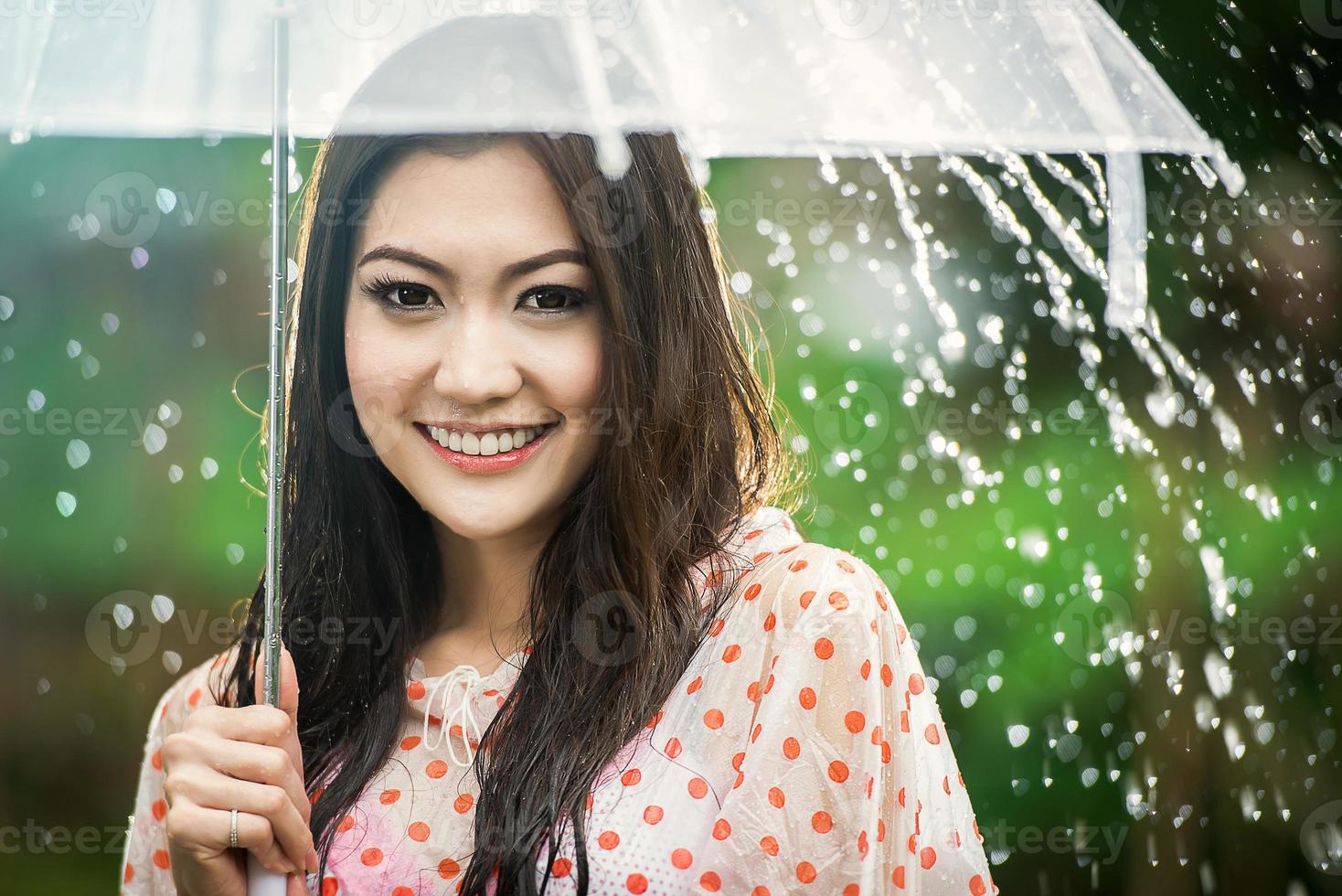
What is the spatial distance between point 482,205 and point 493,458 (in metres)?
0.35

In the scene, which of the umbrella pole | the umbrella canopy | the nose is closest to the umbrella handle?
the umbrella pole

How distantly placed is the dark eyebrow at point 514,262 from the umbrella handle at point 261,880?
31.2 inches

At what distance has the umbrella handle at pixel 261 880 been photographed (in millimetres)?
1417

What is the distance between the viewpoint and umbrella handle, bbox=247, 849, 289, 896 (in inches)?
55.8

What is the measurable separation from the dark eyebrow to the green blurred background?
41 cm

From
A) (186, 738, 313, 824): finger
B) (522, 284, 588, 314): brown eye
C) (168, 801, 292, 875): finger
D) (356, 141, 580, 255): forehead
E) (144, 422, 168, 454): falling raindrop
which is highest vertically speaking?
(356, 141, 580, 255): forehead

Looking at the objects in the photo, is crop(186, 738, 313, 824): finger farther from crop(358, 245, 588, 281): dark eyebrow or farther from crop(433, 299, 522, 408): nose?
crop(358, 245, 588, 281): dark eyebrow

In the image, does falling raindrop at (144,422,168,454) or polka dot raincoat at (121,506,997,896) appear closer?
polka dot raincoat at (121,506,997,896)

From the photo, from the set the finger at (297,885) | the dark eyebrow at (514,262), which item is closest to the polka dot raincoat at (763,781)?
the finger at (297,885)

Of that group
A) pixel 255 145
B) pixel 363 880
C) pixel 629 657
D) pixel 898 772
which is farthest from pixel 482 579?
pixel 255 145

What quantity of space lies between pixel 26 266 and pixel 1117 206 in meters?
1.84

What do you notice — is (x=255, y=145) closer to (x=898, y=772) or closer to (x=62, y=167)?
(x=62, y=167)

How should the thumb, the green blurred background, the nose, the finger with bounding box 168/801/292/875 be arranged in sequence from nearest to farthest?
the finger with bounding box 168/801/292/875, the thumb, the nose, the green blurred background

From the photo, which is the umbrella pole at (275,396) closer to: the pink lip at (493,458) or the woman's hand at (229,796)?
the woman's hand at (229,796)
